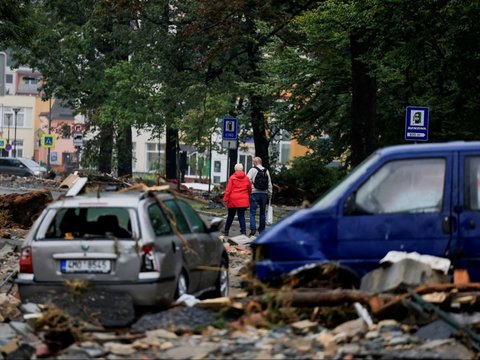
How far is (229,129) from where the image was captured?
117 feet

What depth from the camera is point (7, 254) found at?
19938 mm

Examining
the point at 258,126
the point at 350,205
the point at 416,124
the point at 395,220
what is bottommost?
the point at 395,220

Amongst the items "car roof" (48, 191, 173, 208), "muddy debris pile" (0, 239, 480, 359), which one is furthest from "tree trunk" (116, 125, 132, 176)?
"muddy debris pile" (0, 239, 480, 359)

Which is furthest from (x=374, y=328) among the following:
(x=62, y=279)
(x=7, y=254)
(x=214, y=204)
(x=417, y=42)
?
(x=214, y=204)

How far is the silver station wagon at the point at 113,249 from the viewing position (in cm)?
1141

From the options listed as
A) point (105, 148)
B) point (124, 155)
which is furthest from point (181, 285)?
point (105, 148)

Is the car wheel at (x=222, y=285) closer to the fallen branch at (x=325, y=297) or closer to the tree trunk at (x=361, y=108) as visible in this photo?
the fallen branch at (x=325, y=297)

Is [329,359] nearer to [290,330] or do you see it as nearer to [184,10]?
[290,330]

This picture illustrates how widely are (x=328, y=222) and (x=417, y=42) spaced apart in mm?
15189

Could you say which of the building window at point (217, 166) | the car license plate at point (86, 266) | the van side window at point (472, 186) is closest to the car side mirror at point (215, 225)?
the car license plate at point (86, 266)

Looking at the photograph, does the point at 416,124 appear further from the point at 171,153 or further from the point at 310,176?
the point at 171,153

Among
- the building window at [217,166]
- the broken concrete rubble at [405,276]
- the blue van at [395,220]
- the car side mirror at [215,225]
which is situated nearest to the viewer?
the broken concrete rubble at [405,276]

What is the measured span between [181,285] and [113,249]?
971 mm

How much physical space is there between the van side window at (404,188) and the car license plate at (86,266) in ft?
8.35
